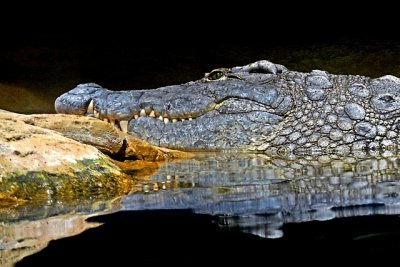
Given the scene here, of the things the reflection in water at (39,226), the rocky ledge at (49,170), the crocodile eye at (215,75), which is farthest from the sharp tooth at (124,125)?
the reflection in water at (39,226)

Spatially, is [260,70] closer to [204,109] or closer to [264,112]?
[264,112]

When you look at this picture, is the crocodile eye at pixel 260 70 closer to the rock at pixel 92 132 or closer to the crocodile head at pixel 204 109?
the crocodile head at pixel 204 109

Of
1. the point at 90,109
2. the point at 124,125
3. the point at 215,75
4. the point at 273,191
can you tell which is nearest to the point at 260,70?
the point at 215,75

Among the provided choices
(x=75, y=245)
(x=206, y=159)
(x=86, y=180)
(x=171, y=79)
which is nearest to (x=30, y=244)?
(x=75, y=245)

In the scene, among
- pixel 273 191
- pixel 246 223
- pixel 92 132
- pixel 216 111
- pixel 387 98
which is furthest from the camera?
pixel 216 111

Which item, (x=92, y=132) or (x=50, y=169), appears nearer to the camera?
(x=50, y=169)

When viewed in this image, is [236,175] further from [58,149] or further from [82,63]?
[82,63]
